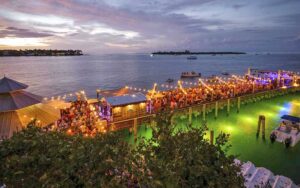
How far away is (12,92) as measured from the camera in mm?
11594

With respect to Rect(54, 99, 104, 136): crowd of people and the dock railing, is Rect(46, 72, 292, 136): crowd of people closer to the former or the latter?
Rect(54, 99, 104, 136): crowd of people

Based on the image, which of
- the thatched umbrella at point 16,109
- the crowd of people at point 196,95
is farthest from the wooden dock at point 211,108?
the thatched umbrella at point 16,109

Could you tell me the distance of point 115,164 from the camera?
3705mm

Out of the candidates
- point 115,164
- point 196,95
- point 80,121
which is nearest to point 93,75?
point 196,95

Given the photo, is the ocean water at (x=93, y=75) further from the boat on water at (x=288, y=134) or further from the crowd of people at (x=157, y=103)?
the boat on water at (x=288, y=134)

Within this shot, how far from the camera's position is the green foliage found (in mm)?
3551

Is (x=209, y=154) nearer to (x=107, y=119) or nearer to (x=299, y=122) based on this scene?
(x=107, y=119)

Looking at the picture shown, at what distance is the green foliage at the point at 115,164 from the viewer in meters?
3.55

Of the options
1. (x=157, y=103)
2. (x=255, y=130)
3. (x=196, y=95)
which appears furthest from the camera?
(x=196, y=95)

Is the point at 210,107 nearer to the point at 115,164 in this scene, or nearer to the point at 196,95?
the point at 196,95

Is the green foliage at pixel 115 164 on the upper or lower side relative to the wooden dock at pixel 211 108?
upper

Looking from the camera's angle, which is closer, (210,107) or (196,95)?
(210,107)

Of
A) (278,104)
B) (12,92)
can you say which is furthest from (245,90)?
(12,92)

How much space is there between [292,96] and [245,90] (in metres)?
8.75
